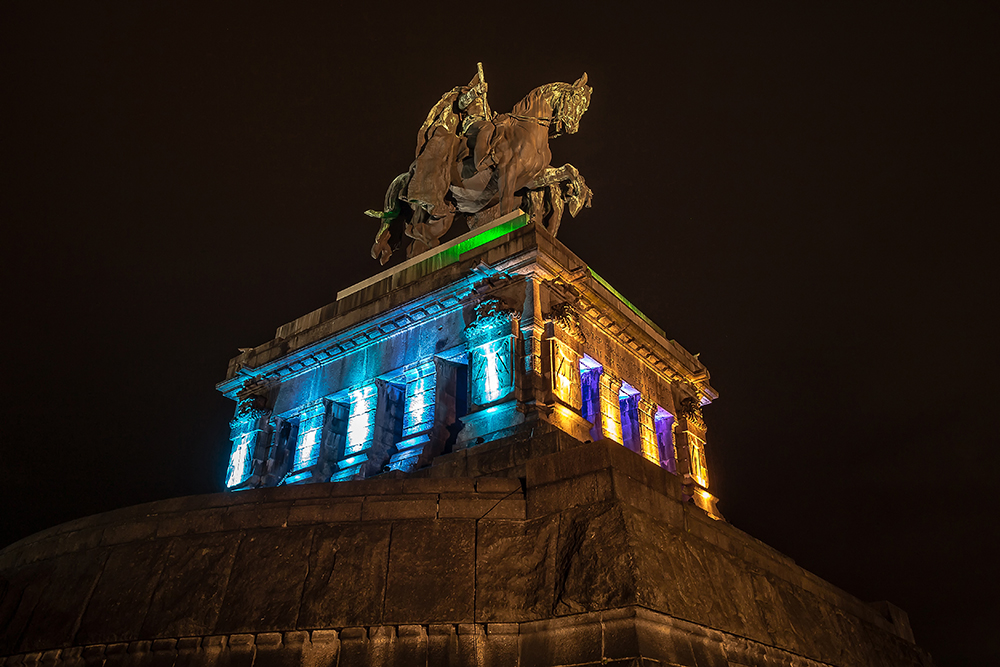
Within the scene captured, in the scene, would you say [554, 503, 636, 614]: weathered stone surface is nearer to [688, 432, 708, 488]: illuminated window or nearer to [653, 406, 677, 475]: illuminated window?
[653, 406, 677, 475]: illuminated window

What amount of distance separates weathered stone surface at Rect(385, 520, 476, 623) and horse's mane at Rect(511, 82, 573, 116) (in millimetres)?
18198

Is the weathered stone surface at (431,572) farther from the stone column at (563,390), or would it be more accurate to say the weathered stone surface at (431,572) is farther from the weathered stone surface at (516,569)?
the stone column at (563,390)

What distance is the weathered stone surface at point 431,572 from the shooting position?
9297 millimetres

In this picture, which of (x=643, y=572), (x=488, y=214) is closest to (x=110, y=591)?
(x=643, y=572)

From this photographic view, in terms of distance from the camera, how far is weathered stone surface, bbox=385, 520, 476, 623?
30.5ft

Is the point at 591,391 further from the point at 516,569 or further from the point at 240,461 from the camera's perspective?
the point at 516,569

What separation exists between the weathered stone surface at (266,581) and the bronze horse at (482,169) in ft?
50.6

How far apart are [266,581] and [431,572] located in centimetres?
214

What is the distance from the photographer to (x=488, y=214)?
25469 millimetres

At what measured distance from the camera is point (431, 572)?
31.9ft

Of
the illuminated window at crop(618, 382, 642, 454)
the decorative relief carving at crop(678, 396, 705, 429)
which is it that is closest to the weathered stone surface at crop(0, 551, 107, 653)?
the illuminated window at crop(618, 382, 642, 454)

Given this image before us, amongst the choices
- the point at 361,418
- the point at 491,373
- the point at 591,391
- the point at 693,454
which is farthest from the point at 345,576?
the point at 693,454

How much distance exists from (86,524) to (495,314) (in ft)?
33.5

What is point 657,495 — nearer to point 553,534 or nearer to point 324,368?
point 553,534
